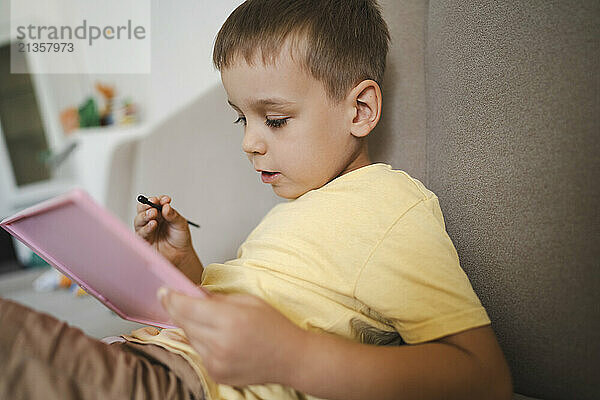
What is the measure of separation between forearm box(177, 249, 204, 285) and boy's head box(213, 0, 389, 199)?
230mm

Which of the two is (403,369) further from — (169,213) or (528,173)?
(169,213)

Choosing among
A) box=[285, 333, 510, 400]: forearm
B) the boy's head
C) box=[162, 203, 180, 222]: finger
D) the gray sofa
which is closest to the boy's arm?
box=[285, 333, 510, 400]: forearm

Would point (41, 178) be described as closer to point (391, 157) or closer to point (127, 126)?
point (127, 126)

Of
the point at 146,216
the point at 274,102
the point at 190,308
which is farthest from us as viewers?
the point at 146,216

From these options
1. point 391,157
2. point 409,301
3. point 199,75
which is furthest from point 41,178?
point 409,301

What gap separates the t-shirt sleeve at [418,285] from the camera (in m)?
0.61

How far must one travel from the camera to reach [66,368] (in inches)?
21.5

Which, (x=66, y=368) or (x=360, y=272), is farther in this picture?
(x=360, y=272)

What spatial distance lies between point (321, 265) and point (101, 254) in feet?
0.88

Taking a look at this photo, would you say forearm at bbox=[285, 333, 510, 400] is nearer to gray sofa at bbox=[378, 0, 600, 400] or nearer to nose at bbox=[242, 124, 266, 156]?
gray sofa at bbox=[378, 0, 600, 400]

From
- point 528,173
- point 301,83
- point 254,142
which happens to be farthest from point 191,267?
point 528,173

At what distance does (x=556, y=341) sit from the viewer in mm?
650

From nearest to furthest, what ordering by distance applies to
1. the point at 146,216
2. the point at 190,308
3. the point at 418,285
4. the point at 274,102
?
the point at 190,308 < the point at 418,285 < the point at 274,102 < the point at 146,216

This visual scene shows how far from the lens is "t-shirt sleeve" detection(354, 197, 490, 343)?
0.61 metres
